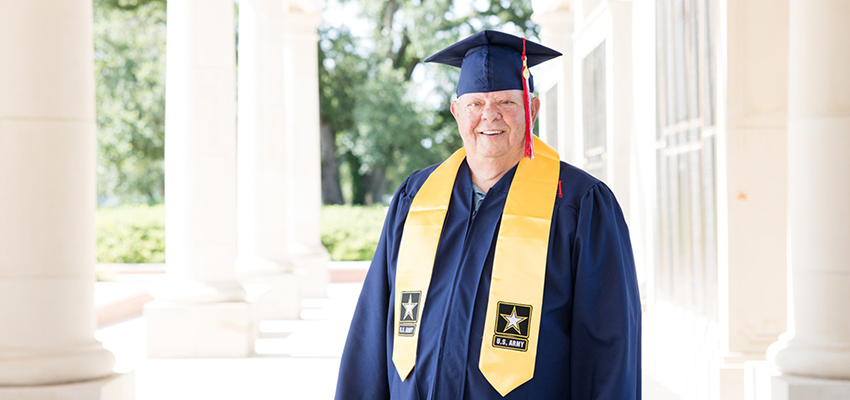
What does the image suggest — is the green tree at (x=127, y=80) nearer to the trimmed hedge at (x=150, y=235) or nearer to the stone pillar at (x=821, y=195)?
the trimmed hedge at (x=150, y=235)

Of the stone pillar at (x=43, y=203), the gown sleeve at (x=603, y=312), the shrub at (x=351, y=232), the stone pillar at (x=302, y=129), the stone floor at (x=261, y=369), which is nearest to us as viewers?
the gown sleeve at (x=603, y=312)

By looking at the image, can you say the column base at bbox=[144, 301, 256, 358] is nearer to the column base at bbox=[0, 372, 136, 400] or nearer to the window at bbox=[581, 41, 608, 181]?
the column base at bbox=[0, 372, 136, 400]

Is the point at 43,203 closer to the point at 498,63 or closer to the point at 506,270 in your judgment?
the point at 498,63

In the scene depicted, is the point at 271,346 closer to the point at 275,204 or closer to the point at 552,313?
the point at 275,204

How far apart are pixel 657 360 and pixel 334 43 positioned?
3591 centimetres

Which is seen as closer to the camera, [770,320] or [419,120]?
[770,320]

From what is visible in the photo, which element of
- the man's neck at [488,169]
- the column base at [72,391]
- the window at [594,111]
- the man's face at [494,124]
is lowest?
the column base at [72,391]

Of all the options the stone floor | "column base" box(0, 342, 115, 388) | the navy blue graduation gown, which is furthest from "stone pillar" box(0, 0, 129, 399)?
the navy blue graduation gown

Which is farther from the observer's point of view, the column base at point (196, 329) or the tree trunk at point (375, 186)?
the tree trunk at point (375, 186)

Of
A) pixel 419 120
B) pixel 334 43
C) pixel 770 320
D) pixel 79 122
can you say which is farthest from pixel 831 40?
pixel 334 43

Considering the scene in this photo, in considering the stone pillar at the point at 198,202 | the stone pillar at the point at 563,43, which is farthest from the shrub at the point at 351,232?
the stone pillar at the point at 198,202

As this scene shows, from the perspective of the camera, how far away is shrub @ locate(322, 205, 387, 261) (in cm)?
3391

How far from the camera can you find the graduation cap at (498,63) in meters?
3.87

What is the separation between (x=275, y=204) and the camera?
1708cm
